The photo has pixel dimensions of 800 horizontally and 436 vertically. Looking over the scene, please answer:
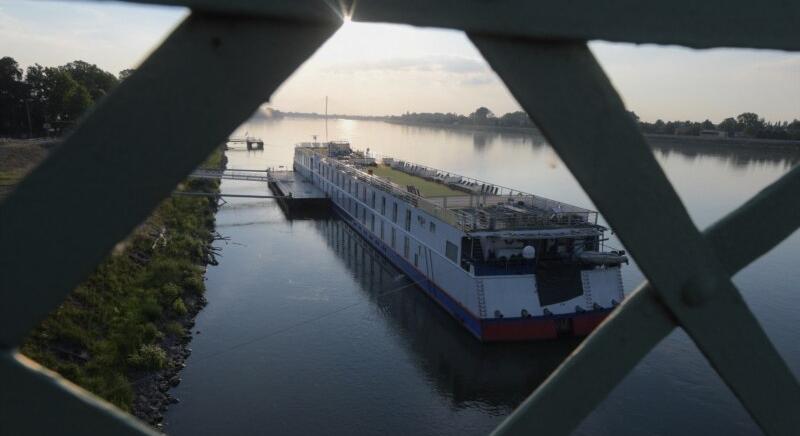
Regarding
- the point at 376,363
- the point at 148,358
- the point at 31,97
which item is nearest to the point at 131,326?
the point at 148,358

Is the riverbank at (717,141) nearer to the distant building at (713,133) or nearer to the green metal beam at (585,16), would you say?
the distant building at (713,133)

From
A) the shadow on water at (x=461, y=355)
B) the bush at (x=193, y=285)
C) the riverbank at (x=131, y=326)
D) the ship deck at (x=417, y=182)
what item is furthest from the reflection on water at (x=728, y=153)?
the riverbank at (x=131, y=326)

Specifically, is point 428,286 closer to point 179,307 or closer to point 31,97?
point 179,307

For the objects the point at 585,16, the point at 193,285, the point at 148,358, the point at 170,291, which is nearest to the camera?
the point at 585,16

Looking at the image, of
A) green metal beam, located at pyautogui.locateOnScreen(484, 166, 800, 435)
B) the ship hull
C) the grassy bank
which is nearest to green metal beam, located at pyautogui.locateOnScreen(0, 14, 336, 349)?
green metal beam, located at pyautogui.locateOnScreen(484, 166, 800, 435)

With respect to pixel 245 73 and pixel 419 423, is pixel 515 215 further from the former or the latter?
pixel 245 73

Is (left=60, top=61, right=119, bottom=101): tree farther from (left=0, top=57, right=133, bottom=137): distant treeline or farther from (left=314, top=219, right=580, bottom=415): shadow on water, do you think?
(left=314, top=219, right=580, bottom=415): shadow on water
